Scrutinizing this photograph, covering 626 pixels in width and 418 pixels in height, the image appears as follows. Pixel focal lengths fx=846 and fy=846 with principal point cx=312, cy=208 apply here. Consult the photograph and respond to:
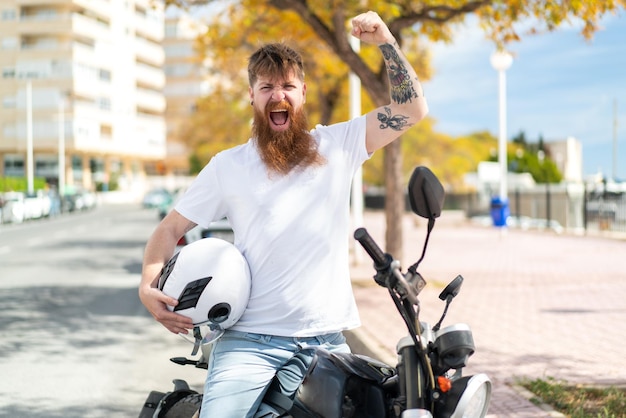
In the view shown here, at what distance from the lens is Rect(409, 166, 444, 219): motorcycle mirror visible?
2322mm

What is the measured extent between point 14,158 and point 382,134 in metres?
87.1

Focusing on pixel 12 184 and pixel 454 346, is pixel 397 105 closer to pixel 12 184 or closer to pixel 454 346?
pixel 454 346

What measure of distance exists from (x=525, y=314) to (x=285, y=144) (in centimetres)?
728

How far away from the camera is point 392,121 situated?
3.02 meters

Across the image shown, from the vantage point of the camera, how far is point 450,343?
228cm

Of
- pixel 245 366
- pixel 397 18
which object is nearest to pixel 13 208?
pixel 397 18

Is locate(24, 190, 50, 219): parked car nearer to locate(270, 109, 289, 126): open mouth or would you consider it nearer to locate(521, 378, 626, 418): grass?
locate(521, 378, 626, 418): grass

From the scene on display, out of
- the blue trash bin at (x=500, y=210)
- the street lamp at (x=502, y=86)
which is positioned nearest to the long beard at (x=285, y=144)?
the street lamp at (x=502, y=86)

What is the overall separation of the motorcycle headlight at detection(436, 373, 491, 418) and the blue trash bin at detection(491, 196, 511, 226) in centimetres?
2406

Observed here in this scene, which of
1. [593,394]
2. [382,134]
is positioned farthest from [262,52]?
[593,394]

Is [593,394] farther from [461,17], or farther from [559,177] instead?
[559,177]

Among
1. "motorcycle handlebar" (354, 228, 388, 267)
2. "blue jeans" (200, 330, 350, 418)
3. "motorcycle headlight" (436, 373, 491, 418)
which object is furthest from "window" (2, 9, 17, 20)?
"motorcycle headlight" (436, 373, 491, 418)

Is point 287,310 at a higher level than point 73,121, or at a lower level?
lower

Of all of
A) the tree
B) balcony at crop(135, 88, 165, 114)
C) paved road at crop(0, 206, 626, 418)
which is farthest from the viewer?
balcony at crop(135, 88, 165, 114)
